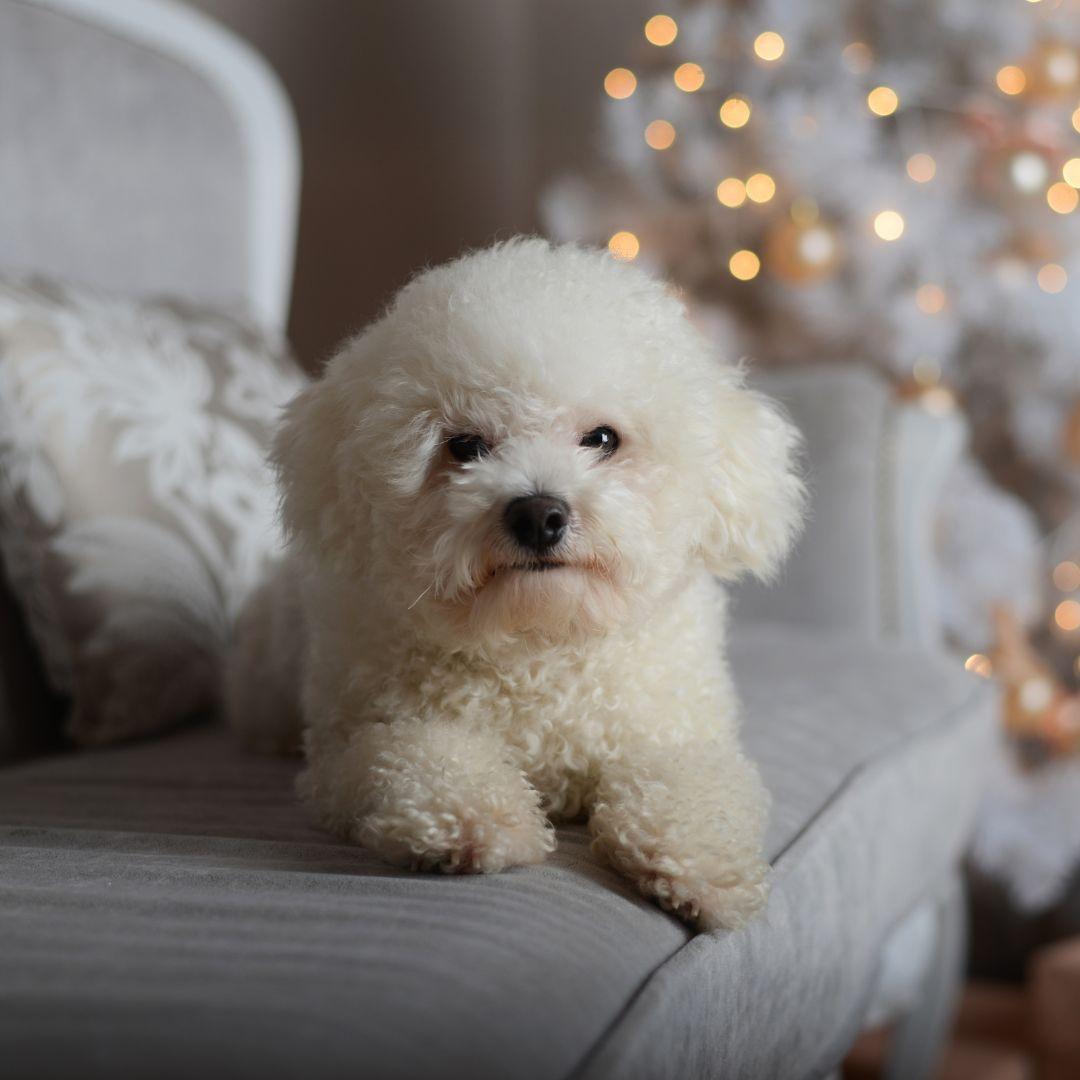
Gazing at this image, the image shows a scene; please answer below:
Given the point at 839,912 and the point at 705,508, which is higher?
the point at 705,508

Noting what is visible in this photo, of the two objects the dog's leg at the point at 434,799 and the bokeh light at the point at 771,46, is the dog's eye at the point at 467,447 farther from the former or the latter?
the bokeh light at the point at 771,46

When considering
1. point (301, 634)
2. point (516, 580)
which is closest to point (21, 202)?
point (301, 634)

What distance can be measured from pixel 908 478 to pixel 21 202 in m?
1.40

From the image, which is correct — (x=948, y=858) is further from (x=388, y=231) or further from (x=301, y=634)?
(x=388, y=231)

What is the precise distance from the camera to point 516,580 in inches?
33.7

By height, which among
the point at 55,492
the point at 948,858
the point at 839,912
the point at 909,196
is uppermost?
the point at 909,196

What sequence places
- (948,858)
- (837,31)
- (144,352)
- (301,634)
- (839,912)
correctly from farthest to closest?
(837,31)
(948,858)
(144,352)
(301,634)
(839,912)

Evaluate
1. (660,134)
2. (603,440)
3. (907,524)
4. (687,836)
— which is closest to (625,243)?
(660,134)

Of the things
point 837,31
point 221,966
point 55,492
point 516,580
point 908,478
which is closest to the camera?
point 221,966

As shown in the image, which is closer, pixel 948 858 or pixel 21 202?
pixel 948 858

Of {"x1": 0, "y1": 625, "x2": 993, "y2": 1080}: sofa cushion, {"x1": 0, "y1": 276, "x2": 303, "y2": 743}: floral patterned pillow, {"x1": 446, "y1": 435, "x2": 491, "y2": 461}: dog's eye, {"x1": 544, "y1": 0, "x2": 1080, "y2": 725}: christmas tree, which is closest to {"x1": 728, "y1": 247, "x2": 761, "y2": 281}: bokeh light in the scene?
{"x1": 544, "y1": 0, "x2": 1080, "y2": 725}: christmas tree

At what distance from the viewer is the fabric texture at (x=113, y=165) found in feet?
5.71

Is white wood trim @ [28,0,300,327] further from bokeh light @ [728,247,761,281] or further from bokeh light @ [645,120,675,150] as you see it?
bokeh light @ [728,247,761,281]

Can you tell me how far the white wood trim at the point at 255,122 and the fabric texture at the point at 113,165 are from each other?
19mm
